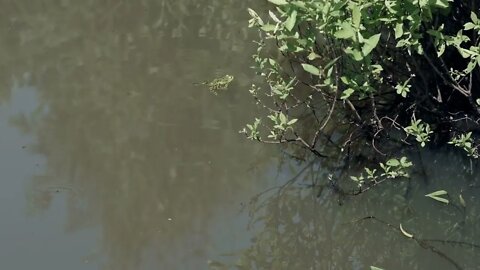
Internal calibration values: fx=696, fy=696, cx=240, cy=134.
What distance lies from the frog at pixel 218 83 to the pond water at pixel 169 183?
0.15 feet

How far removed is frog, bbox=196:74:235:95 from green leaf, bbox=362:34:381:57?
1.58m

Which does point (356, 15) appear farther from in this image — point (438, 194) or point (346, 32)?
point (438, 194)

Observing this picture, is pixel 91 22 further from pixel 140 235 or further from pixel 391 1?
pixel 391 1

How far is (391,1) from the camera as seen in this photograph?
3160mm

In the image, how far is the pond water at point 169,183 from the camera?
3412mm

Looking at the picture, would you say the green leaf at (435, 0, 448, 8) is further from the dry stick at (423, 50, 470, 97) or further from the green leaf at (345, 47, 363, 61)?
the dry stick at (423, 50, 470, 97)

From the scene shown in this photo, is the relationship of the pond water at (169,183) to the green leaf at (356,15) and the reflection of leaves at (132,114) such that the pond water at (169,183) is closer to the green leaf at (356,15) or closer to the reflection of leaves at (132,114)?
the reflection of leaves at (132,114)

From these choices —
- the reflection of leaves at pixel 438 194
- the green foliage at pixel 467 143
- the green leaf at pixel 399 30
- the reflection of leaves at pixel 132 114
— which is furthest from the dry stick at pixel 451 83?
the reflection of leaves at pixel 132 114

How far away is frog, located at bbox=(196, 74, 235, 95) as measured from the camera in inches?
180

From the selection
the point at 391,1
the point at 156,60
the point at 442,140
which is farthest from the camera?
the point at 156,60

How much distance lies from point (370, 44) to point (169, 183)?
137 cm

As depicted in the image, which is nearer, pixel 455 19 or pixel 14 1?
pixel 455 19

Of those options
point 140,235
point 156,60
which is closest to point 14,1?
point 156,60

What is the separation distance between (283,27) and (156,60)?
1673 millimetres
